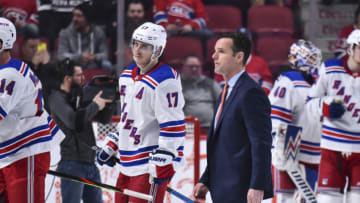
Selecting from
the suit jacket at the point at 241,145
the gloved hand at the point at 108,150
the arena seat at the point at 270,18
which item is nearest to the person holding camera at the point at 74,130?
the gloved hand at the point at 108,150

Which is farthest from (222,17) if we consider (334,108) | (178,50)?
(334,108)

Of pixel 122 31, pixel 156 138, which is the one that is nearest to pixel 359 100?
pixel 156 138

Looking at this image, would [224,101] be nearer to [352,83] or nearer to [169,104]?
[169,104]

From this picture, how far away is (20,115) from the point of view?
3426mm

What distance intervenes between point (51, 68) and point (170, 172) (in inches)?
87.0

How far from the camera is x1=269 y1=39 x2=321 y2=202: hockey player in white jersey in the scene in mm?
4613

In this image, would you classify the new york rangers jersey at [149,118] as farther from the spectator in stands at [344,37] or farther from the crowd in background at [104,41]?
the spectator in stands at [344,37]

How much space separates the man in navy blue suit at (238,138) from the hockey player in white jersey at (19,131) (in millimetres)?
1078

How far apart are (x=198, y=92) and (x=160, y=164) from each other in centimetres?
202

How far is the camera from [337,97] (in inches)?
165

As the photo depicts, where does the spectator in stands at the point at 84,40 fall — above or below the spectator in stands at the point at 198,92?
above

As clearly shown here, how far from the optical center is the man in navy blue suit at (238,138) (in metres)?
2.60

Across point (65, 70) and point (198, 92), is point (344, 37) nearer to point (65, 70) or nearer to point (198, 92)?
point (198, 92)

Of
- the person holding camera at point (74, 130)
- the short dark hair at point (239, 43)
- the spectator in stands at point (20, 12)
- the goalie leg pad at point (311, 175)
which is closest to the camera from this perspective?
the short dark hair at point (239, 43)
